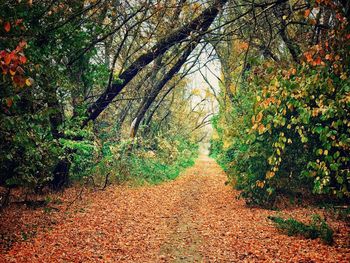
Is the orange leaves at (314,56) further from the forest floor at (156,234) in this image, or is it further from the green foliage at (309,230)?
the green foliage at (309,230)

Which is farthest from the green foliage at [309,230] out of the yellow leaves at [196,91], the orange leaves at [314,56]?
the yellow leaves at [196,91]

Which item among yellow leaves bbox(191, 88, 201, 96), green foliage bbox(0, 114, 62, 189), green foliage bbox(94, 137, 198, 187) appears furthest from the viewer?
yellow leaves bbox(191, 88, 201, 96)

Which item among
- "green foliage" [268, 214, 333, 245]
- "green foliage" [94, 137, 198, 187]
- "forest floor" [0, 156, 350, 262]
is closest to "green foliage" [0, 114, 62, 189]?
"forest floor" [0, 156, 350, 262]

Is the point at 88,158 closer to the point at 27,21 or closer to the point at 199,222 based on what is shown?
the point at 199,222

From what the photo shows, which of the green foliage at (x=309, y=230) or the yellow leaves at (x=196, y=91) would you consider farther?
the yellow leaves at (x=196, y=91)

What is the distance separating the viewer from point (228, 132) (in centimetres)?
1112

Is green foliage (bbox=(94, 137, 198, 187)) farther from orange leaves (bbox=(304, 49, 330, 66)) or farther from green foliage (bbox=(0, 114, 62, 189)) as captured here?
orange leaves (bbox=(304, 49, 330, 66))

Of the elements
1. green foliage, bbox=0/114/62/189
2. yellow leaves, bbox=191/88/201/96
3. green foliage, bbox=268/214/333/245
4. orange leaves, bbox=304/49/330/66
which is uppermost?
yellow leaves, bbox=191/88/201/96

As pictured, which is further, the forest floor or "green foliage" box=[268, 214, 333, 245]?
"green foliage" box=[268, 214, 333, 245]

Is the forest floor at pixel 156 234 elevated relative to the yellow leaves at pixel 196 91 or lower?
lower

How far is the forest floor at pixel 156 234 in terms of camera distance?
642 cm

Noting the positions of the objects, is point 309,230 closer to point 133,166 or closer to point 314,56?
point 314,56

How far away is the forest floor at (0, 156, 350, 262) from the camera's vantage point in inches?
Result: 253

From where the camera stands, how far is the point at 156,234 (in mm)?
8148
